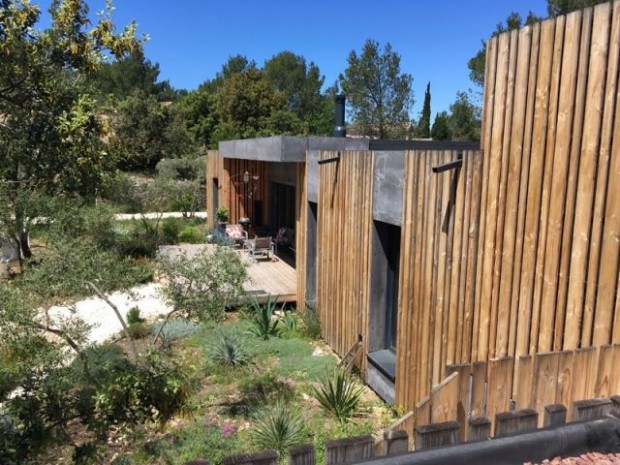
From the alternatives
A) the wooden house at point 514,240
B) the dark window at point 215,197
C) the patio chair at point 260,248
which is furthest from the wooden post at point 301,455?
the dark window at point 215,197

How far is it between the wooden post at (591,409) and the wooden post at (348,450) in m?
1.00

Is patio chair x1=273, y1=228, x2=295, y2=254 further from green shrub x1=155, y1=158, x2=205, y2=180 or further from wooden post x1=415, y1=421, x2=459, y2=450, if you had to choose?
green shrub x1=155, y1=158, x2=205, y2=180

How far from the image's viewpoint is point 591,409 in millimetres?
2260

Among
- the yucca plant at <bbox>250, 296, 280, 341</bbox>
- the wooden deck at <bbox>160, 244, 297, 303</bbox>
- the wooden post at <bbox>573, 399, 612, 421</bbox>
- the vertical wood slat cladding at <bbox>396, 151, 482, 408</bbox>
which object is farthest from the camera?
Result: the wooden deck at <bbox>160, 244, 297, 303</bbox>

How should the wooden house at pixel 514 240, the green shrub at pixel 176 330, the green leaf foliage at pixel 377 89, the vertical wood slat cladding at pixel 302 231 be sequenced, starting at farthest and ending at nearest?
the green leaf foliage at pixel 377 89 → the vertical wood slat cladding at pixel 302 231 → the green shrub at pixel 176 330 → the wooden house at pixel 514 240

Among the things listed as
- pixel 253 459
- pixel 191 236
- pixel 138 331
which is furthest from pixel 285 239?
pixel 253 459

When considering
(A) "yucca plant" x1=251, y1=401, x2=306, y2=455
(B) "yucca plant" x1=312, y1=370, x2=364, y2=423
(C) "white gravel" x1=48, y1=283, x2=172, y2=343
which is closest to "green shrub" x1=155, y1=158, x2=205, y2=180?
(C) "white gravel" x1=48, y1=283, x2=172, y2=343

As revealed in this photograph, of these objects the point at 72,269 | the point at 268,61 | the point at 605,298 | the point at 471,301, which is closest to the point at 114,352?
the point at 72,269

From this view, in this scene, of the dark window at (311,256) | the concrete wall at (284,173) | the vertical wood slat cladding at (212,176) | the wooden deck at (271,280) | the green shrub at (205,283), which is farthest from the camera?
the vertical wood slat cladding at (212,176)

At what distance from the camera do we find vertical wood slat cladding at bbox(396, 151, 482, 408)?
4562 millimetres

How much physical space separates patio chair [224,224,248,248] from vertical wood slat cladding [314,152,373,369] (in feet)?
22.6

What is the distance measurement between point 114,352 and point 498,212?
20.3 ft

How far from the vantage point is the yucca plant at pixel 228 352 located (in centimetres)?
766

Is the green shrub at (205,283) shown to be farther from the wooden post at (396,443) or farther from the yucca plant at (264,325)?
the wooden post at (396,443)
